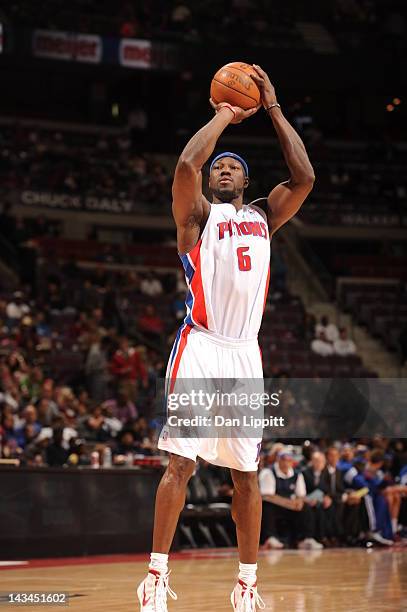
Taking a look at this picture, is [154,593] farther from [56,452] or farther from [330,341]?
[330,341]

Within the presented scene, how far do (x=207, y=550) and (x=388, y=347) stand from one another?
12831 millimetres

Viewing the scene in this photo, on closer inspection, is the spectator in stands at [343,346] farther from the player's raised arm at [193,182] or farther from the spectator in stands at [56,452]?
the player's raised arm at [193,182]

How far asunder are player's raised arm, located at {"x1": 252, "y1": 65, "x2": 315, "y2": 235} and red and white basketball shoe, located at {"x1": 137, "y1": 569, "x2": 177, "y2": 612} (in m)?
2.07

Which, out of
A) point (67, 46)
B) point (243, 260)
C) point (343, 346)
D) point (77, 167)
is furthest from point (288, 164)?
point (77, 167)

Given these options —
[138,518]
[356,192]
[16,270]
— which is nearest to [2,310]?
[16,270]

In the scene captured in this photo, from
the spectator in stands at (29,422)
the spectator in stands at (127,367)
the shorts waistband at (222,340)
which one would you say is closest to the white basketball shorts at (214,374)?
the shorts waistband at (222,340)

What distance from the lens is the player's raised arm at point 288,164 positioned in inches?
250

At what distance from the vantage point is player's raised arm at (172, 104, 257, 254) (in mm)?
5875

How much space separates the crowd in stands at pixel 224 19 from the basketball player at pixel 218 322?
21465mm

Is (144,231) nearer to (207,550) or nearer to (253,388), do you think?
(207,550)

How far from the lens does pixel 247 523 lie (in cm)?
605

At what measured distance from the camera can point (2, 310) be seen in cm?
1942

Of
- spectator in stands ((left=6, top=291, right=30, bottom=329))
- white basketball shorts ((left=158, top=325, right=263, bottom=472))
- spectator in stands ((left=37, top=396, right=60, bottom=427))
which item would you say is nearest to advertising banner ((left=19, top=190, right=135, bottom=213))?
spectator in stands ((left=6, top=291, right=30, bottom=329))

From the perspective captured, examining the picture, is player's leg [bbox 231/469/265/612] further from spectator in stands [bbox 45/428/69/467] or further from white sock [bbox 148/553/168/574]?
spectator in stands [bbox 45/428/69/467]
